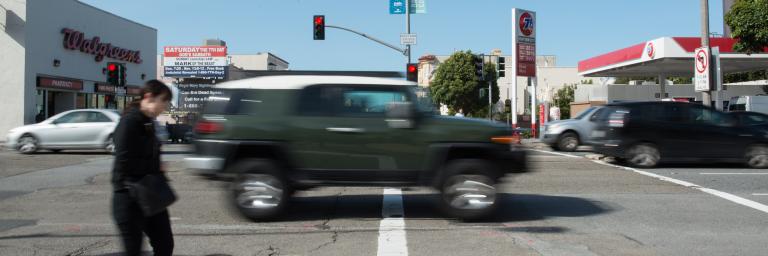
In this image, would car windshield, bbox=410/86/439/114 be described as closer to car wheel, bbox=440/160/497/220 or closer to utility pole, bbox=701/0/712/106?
car wheel, bbox=440/160/497/220

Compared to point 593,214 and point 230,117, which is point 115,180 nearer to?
point 230,117

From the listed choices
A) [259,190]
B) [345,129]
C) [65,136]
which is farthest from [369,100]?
[65,136]

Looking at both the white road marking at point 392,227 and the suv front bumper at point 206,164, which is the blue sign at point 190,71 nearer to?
the white road marking at point 392,227

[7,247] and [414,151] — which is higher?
[414,151]

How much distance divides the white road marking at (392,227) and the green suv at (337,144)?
0.53 m

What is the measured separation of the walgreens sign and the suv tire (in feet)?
101

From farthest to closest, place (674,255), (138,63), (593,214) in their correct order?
(138,63), (593,214), (674,255)

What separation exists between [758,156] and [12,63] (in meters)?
29.6

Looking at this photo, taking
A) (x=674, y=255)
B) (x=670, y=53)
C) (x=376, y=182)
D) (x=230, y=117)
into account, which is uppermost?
(x=670, y=53)

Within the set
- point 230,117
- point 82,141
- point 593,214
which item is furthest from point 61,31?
point 593,214

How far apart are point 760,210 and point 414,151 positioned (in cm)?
513

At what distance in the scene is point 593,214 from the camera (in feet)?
27.8

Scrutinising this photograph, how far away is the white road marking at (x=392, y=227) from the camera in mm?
6305

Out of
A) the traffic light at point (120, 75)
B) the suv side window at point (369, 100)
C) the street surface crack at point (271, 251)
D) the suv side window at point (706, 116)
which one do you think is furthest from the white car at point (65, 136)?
the suv side window at point (706, 116)
